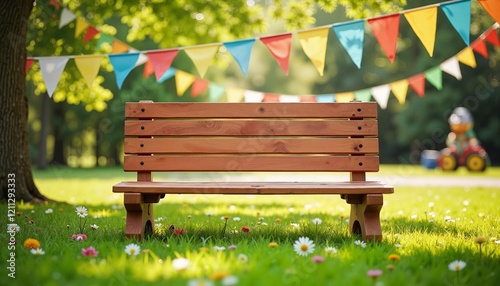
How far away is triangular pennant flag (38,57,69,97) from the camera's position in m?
5.00

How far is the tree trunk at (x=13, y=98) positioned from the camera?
16.9 ft

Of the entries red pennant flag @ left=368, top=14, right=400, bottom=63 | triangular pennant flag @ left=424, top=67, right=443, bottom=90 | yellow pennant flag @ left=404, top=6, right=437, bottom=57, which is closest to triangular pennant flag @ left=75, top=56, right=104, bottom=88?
red pennant flag @ left=368, top=14, right=400, bottom=63

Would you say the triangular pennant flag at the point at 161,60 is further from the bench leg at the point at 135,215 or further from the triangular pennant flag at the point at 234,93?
the triangular pennant flag at the point at 234,93

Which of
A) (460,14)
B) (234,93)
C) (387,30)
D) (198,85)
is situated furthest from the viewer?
(234,93)

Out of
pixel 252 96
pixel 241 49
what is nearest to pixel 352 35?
pixel 241 49

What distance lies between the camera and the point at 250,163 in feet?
11.2

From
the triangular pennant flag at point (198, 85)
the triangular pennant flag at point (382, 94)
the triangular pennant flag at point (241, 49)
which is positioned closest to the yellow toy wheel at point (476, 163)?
the triangular pennant flag at point (382, 94)

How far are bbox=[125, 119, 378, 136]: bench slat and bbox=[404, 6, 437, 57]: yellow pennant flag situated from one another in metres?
1.62

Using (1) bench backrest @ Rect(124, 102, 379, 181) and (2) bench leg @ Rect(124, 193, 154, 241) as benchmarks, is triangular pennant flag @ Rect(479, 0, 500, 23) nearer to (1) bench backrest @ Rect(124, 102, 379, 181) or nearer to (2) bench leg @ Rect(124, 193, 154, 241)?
(1) bench backrest @ Rect(124, 102, 379, 181)

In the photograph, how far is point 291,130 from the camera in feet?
11.3

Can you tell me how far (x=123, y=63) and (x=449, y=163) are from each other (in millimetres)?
12704

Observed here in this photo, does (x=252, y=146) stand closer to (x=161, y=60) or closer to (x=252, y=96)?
(x=161, y=60)

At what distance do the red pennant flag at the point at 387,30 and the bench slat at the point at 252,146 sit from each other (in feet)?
5.51

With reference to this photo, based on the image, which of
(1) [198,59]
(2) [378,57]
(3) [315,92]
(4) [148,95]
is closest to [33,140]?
(4) [148,95]
